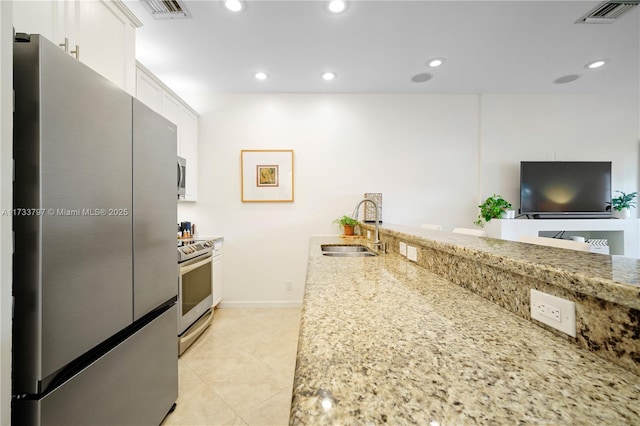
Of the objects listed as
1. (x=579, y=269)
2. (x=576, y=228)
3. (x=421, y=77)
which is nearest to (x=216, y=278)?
(x=579, y=269)

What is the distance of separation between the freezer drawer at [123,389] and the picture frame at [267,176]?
71.0 inches

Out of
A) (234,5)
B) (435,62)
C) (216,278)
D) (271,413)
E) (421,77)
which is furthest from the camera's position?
(216,278)

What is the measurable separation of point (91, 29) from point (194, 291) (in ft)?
6.27

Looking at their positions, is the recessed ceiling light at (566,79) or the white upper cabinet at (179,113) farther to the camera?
the recessed ceiling light at (566,79)

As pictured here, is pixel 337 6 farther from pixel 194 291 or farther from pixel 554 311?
pixel 194 291

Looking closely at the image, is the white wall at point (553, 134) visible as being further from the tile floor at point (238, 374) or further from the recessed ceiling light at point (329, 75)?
the tile floor at point (238, 374)

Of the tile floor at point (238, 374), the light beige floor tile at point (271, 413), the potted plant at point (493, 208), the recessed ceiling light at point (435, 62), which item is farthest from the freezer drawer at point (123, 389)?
the potted plant at point (493, 208)

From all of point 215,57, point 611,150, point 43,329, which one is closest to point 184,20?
point 215,57

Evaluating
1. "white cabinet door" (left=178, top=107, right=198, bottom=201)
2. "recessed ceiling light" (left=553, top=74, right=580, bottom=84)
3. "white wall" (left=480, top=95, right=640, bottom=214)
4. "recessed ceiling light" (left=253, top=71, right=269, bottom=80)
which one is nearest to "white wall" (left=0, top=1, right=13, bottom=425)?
"white cabinet door" (left=178, top=107, right=198, bottom=201)

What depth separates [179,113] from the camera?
8.49 feet

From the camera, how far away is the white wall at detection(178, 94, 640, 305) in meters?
3.03

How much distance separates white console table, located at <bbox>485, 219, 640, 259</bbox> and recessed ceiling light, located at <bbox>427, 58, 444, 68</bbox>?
194 cm

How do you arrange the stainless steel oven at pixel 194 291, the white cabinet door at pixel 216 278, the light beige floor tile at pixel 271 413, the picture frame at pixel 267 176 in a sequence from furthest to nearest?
the picture frame at pixel 267 176 < the white cabinet door at pixel 216 278 < the stainless steel oven at pixel 194 291 < the light beige floor tile at pixel 271 413

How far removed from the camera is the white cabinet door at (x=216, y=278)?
273 cm
